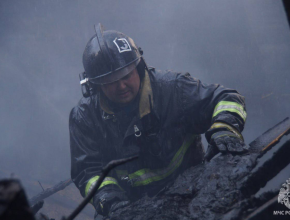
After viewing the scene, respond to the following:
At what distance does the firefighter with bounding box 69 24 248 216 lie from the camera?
2.49 meters

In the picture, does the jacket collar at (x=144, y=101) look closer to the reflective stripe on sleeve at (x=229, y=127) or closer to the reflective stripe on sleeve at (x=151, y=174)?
the reflective stripe on sleeve at (x=151, y=174)

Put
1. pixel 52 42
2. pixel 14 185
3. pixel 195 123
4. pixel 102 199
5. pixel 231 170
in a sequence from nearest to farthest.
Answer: pixel 14 185 < pixel 231 170 < pixel 102 199 < pixel 195 123 < pixel 52 42

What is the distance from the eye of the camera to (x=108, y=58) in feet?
8.23

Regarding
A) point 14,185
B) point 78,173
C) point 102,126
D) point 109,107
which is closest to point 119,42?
point 109,107

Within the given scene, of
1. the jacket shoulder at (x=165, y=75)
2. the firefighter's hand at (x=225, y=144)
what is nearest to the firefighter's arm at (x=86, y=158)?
the jacket shoulder at (x=165, y=75)

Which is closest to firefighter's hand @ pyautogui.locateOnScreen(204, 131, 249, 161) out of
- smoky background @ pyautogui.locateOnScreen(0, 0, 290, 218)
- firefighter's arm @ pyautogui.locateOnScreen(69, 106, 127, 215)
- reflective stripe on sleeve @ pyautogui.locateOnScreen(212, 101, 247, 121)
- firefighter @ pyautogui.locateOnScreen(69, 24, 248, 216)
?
reflective stripe on sleeve @ pyautogui.locateOnScreen(212, 101, 247, 121)

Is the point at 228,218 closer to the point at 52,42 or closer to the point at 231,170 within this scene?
the point at 231,170

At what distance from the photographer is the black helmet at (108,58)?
98.5 inches

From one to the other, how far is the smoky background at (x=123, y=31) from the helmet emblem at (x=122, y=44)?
1294cm

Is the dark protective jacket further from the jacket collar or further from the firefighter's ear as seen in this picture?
the firefighter's ear

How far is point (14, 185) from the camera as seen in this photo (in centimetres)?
41

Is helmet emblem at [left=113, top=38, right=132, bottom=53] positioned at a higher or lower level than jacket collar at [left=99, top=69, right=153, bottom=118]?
higher

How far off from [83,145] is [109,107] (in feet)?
2.03

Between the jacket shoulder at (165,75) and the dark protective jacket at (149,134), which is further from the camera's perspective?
the jacket shoulder at (165,75)
